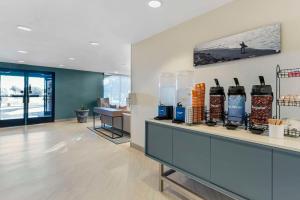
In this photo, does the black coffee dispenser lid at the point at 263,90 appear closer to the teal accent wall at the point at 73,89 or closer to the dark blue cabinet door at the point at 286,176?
the dark blue cabinet door at the point at 286,176

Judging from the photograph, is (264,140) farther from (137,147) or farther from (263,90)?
(137,147)

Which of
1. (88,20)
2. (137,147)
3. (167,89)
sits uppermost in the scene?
(88,20)

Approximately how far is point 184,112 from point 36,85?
727 cm

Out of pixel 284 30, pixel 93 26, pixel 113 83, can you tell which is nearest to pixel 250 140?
pixel 284 30

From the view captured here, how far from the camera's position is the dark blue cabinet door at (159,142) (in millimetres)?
2229

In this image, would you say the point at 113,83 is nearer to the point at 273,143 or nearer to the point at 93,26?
the point at 93,26

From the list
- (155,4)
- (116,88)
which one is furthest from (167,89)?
(116,88)

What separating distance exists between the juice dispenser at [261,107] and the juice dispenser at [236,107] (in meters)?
0.13

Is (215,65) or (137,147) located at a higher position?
(215,65)

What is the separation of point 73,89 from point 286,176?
8.46 metres

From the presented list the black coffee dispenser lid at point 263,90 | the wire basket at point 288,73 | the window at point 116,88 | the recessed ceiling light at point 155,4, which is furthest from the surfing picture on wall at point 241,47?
the window at point 116,88

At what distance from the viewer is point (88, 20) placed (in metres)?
2.85

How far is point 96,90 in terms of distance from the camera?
9.16 metres

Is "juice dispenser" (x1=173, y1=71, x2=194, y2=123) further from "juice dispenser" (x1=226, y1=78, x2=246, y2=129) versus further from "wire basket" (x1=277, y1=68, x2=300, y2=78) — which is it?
"wire basket" (x1=277, y1=68, x2=300, y2=78)
